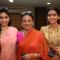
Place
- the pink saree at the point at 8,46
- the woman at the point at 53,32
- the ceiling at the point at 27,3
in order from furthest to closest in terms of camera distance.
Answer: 1. the ceiling at the point at 27,3
2. the woman at the point at 53,32
3. the pink saree at the point at 8,46

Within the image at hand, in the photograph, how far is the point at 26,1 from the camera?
657 centimetres

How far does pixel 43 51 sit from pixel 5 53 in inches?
12.5

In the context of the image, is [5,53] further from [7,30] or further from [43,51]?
[43,51]

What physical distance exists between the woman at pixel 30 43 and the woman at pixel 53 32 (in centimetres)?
9

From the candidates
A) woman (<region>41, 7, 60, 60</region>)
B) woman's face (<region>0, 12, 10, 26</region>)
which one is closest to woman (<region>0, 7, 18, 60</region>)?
woman's face (<region>0, 12, 10, 26</region>)

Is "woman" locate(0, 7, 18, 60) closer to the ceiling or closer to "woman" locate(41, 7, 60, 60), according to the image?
"woman" locate(41, 7, 60, 60)

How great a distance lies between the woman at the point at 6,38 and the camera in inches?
77.8

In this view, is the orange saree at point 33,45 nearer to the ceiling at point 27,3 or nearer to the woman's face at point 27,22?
the woman's face at point 27,22

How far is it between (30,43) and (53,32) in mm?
280

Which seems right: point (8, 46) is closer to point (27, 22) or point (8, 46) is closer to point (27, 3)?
point (27, 22)

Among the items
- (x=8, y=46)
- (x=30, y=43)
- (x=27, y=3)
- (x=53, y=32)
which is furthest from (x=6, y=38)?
(x=27, y=3)

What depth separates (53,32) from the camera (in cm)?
218

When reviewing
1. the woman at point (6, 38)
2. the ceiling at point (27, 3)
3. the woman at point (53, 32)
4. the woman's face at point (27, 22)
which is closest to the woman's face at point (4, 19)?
the woman at point (6, 38)

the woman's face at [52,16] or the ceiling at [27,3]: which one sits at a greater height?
the ceiling at [27,3]
